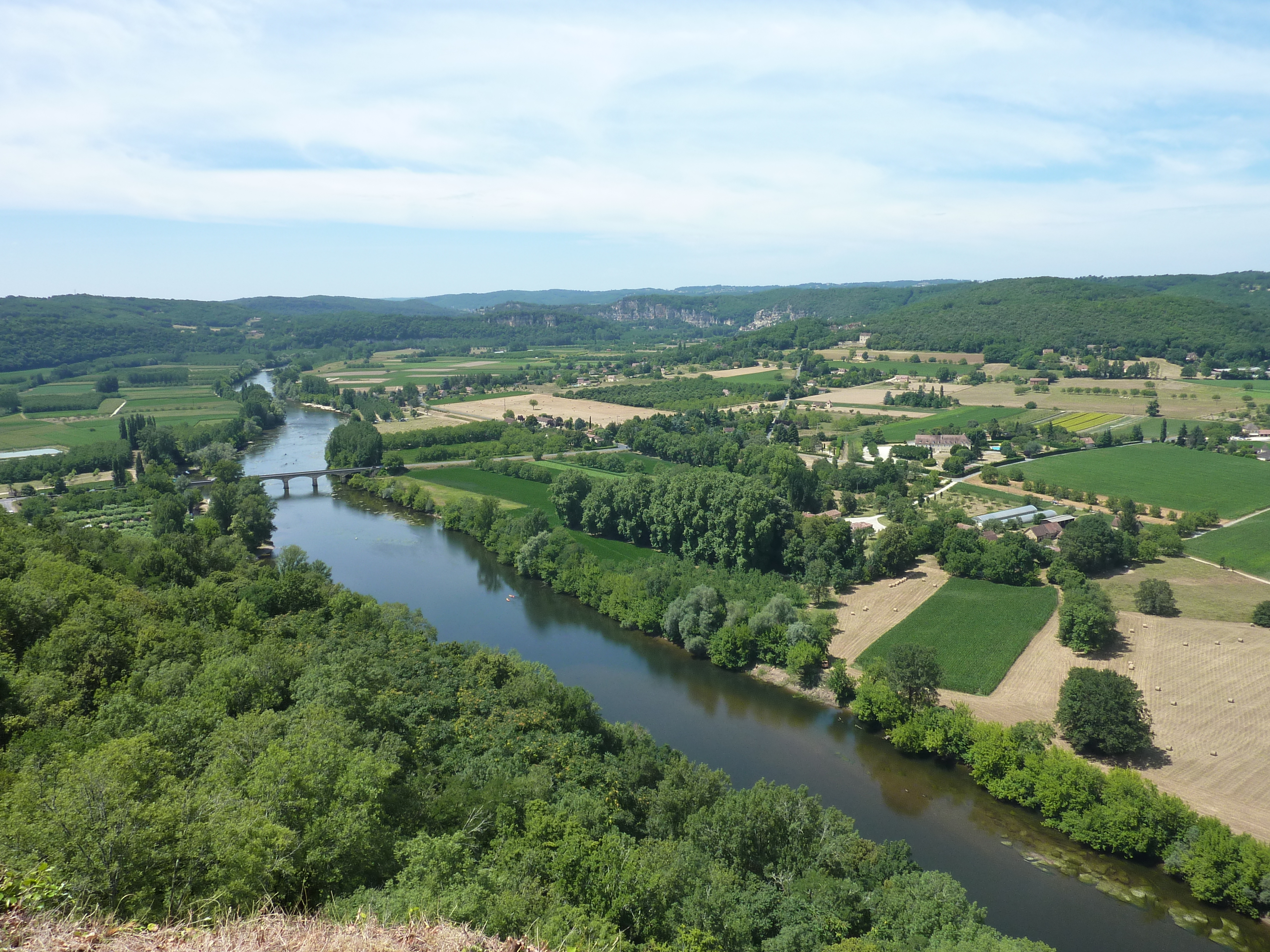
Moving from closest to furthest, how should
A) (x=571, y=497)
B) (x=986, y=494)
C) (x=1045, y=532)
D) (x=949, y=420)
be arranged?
(x=1045, y=532)
(x=571, y=497)
(x=986, y=494)
(x=949, y=420)

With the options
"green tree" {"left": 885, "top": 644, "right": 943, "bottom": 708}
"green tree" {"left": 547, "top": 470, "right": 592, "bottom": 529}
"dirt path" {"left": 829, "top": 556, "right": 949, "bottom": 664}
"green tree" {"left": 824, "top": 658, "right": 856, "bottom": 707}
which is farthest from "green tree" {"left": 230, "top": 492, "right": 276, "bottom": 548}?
"green tree" {"left": 885, "top": 644, "right": 943, "bottom": 708}

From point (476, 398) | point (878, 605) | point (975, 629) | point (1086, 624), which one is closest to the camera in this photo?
point (1086, 624)

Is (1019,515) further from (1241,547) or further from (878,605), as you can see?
(878,605)

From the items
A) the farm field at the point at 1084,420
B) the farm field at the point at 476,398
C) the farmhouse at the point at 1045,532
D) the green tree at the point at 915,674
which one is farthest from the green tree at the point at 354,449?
the farm field at the point at 1084,420

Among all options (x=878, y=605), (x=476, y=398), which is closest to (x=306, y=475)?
(x=476, y=398)

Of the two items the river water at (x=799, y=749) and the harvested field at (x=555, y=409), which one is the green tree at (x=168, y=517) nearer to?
the river water at (x=799, y=749)

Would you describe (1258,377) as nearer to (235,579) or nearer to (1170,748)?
(1170,748)
